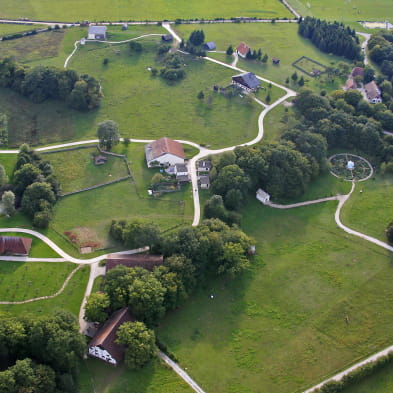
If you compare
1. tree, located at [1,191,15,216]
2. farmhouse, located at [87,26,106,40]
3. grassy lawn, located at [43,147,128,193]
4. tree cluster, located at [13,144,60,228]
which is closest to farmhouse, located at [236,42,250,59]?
farmhouse, located at [87,26,106,40]

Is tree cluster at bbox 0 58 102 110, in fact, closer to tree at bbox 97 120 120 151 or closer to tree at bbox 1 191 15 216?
tree at bbox 97 120 120 151

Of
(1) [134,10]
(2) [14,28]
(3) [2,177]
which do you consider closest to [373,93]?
(1) [134,10]

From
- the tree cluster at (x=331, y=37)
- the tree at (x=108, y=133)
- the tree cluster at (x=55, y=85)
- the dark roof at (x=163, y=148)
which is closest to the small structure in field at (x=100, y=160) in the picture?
the tree at (x=108, y=133)

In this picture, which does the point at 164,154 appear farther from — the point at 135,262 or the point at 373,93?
the point at 373,93

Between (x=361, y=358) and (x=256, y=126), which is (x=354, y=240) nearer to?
(x=361, y=358)

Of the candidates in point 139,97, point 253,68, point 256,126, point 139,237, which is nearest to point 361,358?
point 139,237

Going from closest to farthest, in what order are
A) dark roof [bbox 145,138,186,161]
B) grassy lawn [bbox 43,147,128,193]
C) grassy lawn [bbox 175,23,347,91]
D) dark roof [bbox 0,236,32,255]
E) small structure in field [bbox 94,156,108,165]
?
1. dark roof [bbox 0,236,32,255]
2. grassy lawn [bbox 43,147,128,193]
3. dark roof [bbox 145,138,186,161]
4. small structure in field [bbox 94,156,108,165]
5. grassy lawn [bbox 175,23,347,91]

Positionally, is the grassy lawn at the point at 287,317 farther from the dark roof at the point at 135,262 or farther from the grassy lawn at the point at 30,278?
the grassy lawn at the point at 30,278
